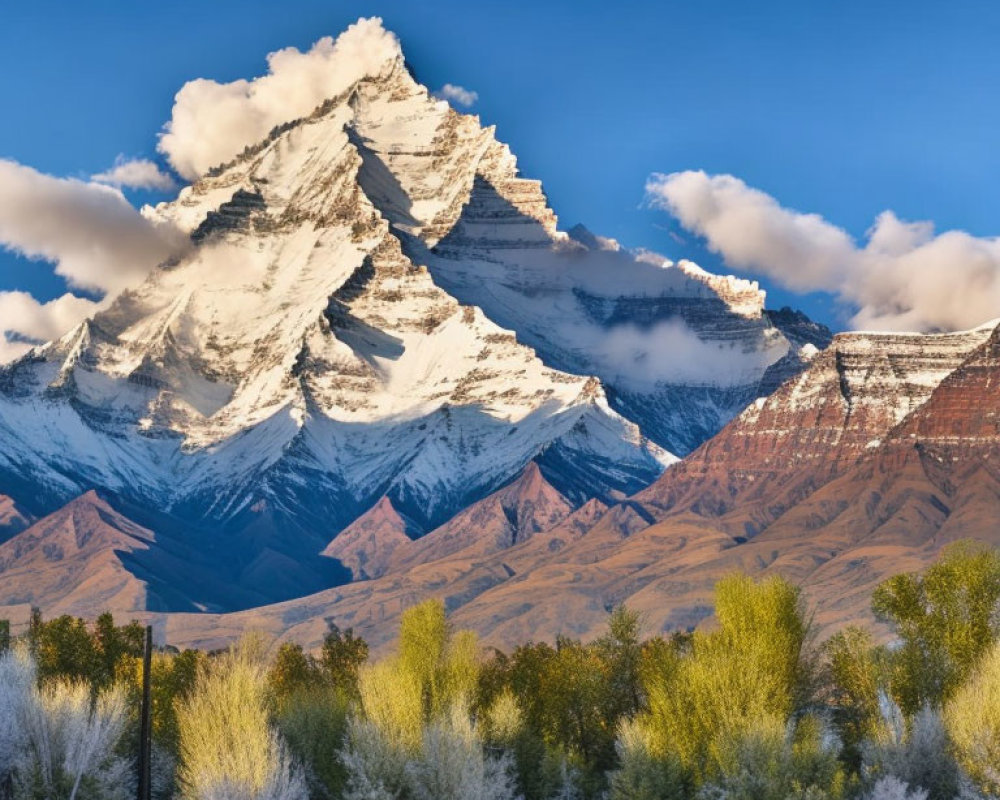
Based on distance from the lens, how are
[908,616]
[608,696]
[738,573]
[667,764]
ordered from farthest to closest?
1. [608,696]
2. [908,616]
3. [738,573]
4. [667,764]

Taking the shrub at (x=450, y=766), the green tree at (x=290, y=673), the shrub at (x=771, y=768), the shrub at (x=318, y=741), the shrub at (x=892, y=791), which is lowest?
the shrub at (x=892, y=791)

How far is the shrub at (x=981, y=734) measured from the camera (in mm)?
105375

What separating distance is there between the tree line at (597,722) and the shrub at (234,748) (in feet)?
0.59

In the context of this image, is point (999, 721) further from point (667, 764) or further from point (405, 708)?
point (405, 708)

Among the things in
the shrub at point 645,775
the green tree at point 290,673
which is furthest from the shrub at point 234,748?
the green tree at point 290,673

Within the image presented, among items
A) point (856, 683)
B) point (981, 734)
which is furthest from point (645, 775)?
point (856, 683)

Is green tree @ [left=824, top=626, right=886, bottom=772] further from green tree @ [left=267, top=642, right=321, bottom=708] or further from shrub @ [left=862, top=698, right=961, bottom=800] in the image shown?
green tree @ [left=267, top=642, right=321, bottom=708]

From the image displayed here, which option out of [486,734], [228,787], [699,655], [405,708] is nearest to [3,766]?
[228,787]

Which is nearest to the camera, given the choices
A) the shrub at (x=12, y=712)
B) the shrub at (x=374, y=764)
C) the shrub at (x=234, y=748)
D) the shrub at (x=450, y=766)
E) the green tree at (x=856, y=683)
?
the shrub at (x=234, y=748)

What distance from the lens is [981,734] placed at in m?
106

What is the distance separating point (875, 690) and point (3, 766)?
67.7 m

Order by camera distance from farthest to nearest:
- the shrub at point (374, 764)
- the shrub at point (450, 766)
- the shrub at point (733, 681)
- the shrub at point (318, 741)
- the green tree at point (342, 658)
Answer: the green tree at point (342, 658) → the shrub at point (318, 741) → the shrub at point (374, 764) → the shrub at point (450, 766) → the shrub at point (733, 681)

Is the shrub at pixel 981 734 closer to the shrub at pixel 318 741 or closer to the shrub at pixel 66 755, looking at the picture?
the shrub at pixel 318 741

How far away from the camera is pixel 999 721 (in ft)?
348
